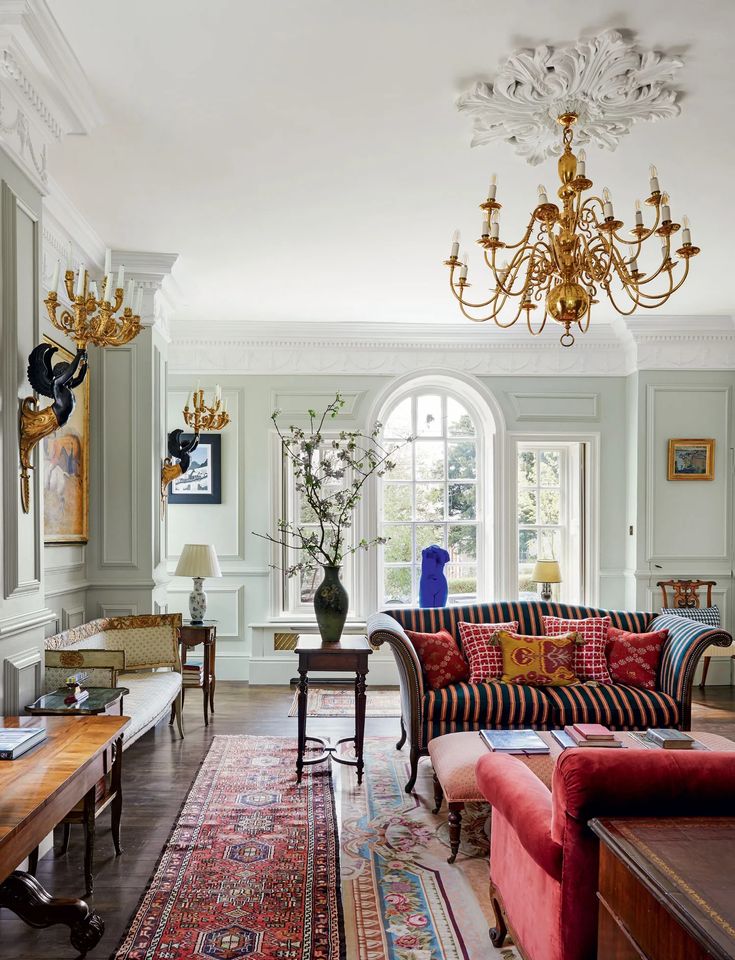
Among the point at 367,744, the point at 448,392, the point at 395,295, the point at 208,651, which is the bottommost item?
the point at 367,744

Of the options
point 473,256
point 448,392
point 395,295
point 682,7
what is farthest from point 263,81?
point 448,392

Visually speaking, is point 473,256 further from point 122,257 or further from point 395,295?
point 122,257

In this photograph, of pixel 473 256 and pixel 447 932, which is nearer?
pixel 447 932

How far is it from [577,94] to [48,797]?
2.84m

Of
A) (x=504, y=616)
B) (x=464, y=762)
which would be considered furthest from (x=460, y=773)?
(x=504, y=616)

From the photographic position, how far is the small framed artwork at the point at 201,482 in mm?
6395

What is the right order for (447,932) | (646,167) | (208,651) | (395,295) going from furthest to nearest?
(395,295)
(208,651)
(646,167)
(447,932)

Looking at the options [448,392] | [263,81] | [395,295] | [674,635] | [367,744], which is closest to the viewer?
[263,81]

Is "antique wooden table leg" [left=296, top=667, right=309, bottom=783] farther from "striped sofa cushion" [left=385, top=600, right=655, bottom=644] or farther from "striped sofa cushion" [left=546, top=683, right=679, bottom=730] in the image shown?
"striped sofa cushion" [left=546, top=683, right=679, bottom=730]

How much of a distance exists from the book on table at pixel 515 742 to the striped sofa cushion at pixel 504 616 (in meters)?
1.08

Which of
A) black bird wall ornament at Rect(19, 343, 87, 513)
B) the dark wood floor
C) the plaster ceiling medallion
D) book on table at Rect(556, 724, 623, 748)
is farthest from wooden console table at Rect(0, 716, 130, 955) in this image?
the plaster ceiling medallion

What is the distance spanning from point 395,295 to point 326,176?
81.4 inches

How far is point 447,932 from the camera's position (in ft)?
8.23

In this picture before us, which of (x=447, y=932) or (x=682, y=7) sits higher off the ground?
(x=682, y=7)
